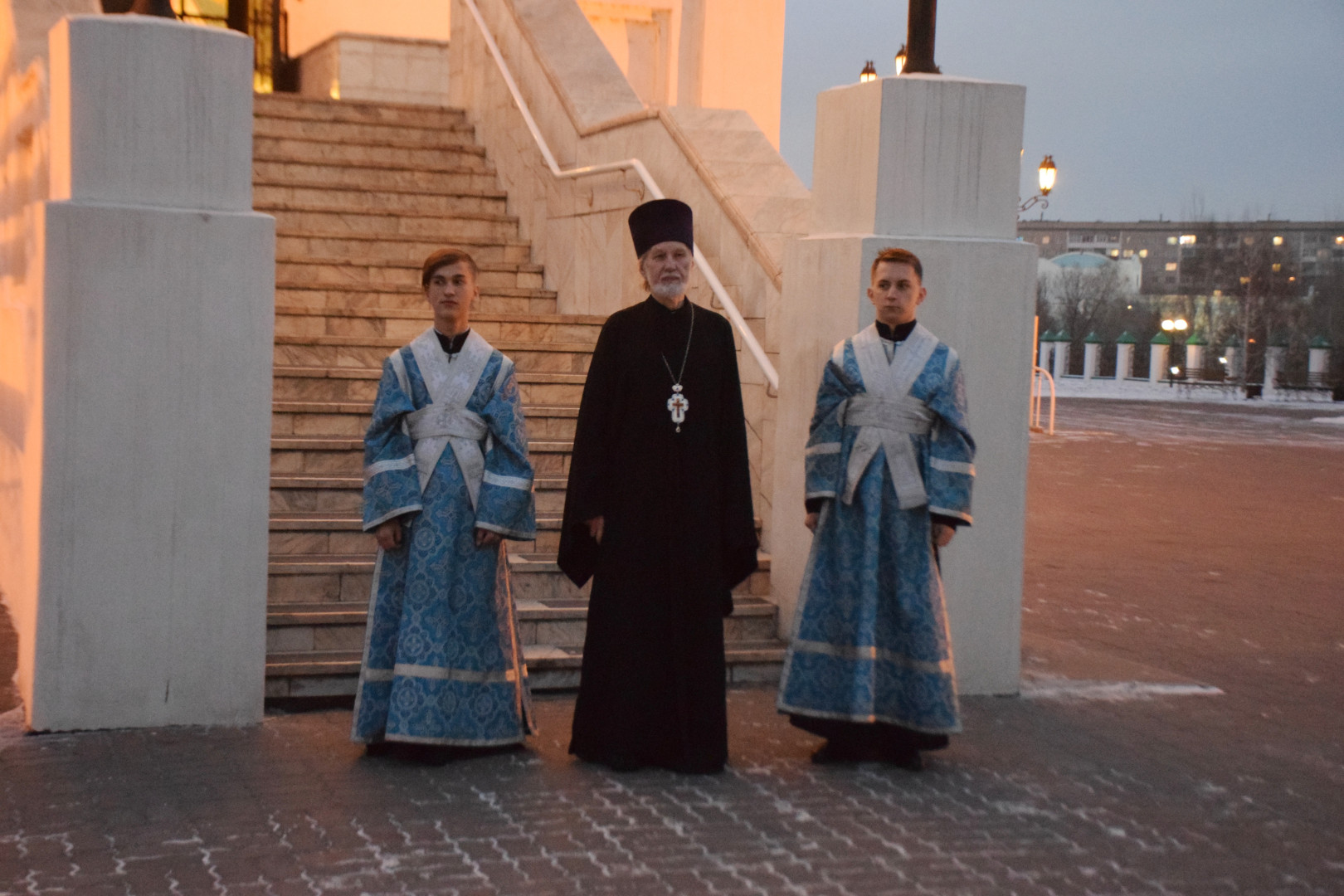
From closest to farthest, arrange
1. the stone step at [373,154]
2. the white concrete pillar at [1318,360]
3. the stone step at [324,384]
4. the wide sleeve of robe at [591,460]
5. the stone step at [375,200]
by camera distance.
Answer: the wide sleeve of robe at [591,460]
the stone step at [324,384]
the stone step at [375,200]
the stone step at [373,154]
the white concrete pillar at [1318,360]

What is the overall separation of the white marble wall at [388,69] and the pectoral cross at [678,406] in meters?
12.4

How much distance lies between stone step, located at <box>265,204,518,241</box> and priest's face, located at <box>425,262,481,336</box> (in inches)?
218

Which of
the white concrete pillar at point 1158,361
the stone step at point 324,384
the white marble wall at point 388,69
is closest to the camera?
the stone step at point 324,384

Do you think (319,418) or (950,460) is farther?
(319,418)

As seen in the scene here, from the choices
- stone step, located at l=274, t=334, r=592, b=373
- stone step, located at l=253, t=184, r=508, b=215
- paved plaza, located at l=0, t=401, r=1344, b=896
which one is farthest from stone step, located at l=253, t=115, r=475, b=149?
paved plaza, located at l=0, t=401, r=1344, b=896

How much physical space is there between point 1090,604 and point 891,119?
153 inches

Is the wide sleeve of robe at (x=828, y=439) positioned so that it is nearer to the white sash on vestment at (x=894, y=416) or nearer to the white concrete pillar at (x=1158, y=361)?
the white sash on vestment at (x=894, y=416)

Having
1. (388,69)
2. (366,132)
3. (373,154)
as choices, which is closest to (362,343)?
(373,154)

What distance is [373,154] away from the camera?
1230 centimetres

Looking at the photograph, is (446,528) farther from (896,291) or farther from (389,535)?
(896,291)

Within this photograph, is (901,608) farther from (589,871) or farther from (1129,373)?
(1129,373)

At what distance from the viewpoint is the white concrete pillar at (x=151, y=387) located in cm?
557

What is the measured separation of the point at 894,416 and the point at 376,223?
644 cm

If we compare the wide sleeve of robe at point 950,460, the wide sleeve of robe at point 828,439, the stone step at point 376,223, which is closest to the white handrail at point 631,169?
the stone step at point 376,223
